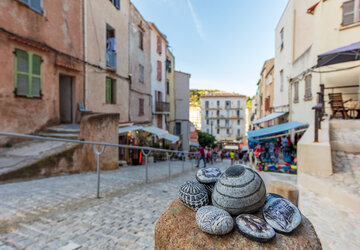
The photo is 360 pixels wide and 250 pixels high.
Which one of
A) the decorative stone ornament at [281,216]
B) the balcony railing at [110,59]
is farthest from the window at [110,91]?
the decorative stone ornament at [281,216]

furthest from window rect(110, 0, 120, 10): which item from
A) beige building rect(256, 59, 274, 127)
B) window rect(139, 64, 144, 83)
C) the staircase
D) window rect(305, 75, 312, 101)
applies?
beige building rect(256, 59, 274, 127)

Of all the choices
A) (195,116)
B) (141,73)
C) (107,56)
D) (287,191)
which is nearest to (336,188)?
(287,191)

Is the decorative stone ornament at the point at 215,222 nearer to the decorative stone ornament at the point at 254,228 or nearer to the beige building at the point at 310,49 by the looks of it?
the decorative stone ornament at the point at 254,228

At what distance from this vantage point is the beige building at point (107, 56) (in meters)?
11.4

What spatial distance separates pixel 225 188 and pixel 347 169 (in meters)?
4.49

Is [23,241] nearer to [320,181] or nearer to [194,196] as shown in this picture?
[194,196]

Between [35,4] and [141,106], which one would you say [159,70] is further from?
[35,4]

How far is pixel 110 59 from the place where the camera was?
43.9 ft

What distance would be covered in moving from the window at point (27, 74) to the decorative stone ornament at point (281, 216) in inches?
351

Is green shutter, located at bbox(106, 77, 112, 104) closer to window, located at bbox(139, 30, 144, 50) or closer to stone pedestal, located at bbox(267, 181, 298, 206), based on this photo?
window, located at bbox(139, 30, 144, 50)

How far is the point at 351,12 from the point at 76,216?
1334cm

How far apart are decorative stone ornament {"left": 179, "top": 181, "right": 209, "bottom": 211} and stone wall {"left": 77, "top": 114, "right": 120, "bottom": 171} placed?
635cm

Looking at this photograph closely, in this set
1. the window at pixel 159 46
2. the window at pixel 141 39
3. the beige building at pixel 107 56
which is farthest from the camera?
the window at pixel 159 46

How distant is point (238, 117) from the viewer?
187 ft
